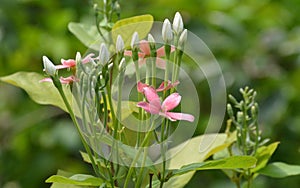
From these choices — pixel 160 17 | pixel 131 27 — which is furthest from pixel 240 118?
pixel 160 17

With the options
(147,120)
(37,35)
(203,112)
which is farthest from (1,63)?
(147,120)

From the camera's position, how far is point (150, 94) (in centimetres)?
57

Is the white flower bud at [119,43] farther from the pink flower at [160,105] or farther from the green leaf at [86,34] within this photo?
the green leaf at [86,34]

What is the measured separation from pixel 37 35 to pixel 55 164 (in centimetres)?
39

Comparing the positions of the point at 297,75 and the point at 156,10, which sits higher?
the point at 156,10

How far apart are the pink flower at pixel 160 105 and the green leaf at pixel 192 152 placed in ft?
0.53

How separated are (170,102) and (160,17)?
48.5 inches

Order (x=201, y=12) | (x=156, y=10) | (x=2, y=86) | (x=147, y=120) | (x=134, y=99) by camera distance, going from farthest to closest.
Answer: (x=2, y=86)
(x=201, y=12)
(x=156, y=10)
(x=134, y=99)
(x=147, y=120)

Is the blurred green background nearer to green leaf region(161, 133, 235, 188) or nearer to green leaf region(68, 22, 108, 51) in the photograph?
green leaf region(68, 22, 108, 51)

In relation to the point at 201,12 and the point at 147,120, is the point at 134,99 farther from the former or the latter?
the point at 201,12

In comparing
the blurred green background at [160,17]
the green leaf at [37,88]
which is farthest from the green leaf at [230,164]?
the blurred green background at [160,17]

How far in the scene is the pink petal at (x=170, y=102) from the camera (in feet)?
1.87

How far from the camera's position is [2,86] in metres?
2.13

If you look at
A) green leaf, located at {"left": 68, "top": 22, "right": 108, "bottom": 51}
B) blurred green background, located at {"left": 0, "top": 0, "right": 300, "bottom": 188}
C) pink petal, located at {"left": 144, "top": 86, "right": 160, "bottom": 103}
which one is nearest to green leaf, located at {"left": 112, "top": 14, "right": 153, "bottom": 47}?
green leaf, located at {"left": 68, "top": 22, "right": 108, "bottom": 51}
